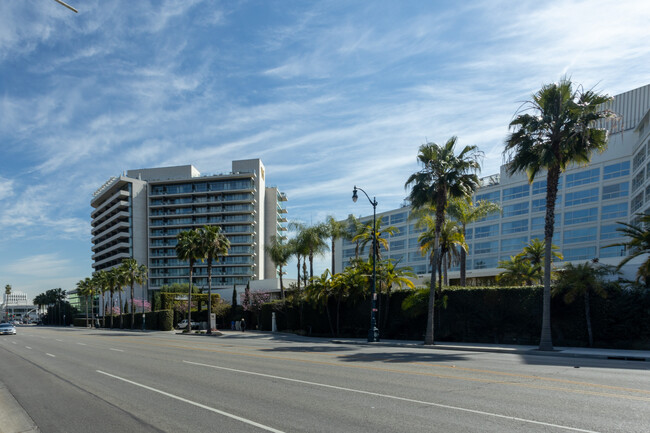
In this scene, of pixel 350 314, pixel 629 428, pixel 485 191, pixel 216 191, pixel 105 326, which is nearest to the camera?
pixel 629 428

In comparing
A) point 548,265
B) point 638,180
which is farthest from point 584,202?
point 548,265

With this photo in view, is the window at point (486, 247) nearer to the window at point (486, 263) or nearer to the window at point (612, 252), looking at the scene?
the window at point (486, 263)

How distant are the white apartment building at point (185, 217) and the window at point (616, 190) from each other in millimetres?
66273

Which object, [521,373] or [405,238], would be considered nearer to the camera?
[521,373]

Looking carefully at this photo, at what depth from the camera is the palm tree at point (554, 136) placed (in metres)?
23.6

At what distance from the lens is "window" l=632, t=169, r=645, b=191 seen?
5474 cm

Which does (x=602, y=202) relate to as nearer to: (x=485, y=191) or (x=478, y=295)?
(x=485, y=191)

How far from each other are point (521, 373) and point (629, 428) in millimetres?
6773

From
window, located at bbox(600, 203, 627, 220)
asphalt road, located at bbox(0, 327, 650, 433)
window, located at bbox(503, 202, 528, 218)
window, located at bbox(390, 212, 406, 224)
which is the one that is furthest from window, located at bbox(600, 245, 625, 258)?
asphalt road, located at bbox(0, 327, 650, 433)

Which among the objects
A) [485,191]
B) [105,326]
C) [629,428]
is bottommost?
[105,326]

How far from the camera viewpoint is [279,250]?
208 ft

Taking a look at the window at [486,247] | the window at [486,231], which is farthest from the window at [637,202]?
the window at [486,247]

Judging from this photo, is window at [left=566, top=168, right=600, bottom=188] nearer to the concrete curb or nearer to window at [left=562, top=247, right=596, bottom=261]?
window at [left=562, top=247, right=596, bottom=261]

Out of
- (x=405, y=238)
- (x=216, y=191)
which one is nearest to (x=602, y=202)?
(x=405, y=238)
